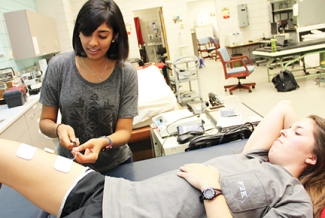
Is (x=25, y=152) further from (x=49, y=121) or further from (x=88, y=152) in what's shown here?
(x=49, y=121)

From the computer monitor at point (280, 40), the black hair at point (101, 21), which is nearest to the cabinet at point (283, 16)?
the computer monitor at point (280, 40)

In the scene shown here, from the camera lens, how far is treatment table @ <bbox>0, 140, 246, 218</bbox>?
4.20 feet

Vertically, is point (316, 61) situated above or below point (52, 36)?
below

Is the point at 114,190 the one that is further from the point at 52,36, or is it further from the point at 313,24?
the point at 313,24

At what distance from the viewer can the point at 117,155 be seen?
159cm

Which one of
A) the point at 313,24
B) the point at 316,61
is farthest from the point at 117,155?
the point at 313,24

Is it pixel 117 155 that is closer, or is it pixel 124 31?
pixel 124 31

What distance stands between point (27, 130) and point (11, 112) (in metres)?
0.25

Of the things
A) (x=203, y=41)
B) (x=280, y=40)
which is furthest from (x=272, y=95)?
(x=203, y=41)

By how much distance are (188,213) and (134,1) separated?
802cm

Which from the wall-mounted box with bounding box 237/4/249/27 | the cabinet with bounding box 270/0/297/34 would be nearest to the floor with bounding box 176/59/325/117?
the cabinet with bounding box 270/0/297/34

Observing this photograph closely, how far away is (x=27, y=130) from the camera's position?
2.87 metres

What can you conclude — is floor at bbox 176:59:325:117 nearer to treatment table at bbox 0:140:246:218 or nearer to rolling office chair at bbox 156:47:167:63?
rolling office chair at bbox 156:47:167:63

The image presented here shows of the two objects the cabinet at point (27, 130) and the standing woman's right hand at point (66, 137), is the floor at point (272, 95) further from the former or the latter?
the standing woman's right hand at point (66, 137)
